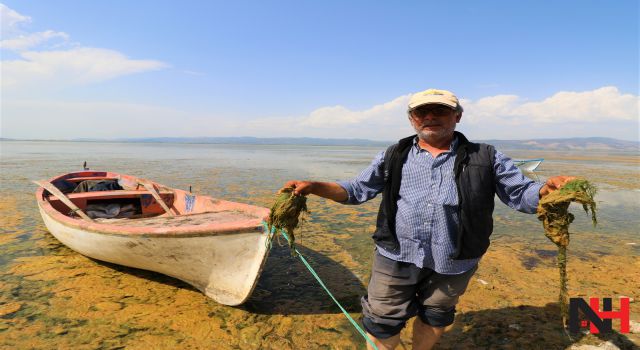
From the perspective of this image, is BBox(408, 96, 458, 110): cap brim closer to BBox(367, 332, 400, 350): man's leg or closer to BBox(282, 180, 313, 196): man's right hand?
BBox(282, 180, 313, 196): man's right hand

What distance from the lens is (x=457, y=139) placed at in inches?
105

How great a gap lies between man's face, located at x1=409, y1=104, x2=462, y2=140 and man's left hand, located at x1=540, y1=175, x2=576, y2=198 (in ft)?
2.39

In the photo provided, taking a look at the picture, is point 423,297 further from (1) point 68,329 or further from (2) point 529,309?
(1) point 68,329

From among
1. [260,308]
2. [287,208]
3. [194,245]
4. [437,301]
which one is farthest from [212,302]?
[437,301]

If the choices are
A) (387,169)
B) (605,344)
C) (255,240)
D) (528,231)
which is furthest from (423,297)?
(528,231)

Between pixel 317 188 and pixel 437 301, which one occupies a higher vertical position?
pixel 317 188

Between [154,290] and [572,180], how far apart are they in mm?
5246

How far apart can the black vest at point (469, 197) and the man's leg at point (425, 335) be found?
0.76m

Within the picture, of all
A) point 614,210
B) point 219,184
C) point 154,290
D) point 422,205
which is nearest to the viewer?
point 422,205

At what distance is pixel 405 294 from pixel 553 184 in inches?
52.2

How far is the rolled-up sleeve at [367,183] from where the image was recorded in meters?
2.85

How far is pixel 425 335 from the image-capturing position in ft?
9.45

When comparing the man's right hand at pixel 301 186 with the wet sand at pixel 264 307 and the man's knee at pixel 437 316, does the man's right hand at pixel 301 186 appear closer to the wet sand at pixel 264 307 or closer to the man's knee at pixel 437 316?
the man's knee at pixel 437 316

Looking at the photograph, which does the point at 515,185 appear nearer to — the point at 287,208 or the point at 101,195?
the point at 287,208
